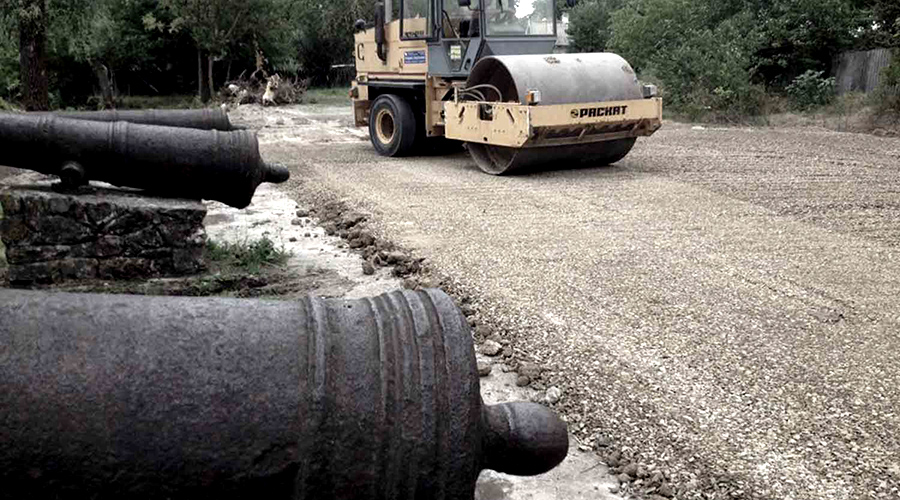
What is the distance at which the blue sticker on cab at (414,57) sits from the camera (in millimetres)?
12625

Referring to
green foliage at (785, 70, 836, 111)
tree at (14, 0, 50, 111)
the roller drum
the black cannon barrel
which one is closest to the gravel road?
the roller drum

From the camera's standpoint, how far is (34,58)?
584 inches

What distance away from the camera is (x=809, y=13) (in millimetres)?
19750

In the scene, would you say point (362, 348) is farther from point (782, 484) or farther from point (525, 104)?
point (525, 104)

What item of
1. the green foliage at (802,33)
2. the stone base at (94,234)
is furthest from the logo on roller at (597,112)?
the green foliage at (802,33)

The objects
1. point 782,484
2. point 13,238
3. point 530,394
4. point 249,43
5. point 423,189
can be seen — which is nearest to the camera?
point 782,484

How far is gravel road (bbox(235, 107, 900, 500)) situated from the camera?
3455mm

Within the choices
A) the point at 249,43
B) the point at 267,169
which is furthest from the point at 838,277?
the point at 249,43

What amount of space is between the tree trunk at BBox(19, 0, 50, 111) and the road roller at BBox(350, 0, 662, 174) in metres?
5.16

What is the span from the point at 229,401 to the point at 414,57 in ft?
38.1

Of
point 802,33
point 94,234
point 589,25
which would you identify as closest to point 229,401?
point 94,234

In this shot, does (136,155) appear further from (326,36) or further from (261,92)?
(326,36)

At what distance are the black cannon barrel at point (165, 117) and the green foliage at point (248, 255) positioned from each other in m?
1.13

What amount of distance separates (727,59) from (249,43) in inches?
676
